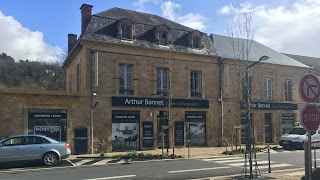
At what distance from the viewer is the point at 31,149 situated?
15.4 m

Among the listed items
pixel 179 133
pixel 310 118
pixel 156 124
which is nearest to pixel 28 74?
pixel 156 124

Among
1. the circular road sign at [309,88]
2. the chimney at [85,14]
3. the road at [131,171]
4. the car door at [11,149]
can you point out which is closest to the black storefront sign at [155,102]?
the chimney at [85,14]

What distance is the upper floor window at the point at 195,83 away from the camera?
25.9 metres

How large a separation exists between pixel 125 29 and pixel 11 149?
38.5ft

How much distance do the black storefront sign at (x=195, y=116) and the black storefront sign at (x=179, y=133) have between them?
0.71 metres

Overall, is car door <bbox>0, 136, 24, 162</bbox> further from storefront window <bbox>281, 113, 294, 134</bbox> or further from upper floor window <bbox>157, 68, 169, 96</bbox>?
storefront window <bbox>281, 113, 294, 134</bbox>

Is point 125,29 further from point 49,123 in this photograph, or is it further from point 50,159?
point 50,159

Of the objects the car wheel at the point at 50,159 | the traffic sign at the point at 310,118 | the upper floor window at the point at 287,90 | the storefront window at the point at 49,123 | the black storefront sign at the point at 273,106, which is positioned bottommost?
the car wheel at the point at 50,159

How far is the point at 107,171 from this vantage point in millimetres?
13617

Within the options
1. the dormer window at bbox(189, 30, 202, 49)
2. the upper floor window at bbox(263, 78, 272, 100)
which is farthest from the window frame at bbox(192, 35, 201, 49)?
the upper floor window at bbox(263, 78, 272, 100)

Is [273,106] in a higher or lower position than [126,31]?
lower

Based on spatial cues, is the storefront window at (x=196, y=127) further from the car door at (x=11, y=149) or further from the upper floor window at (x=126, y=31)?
the car door at (x=11, y=149)

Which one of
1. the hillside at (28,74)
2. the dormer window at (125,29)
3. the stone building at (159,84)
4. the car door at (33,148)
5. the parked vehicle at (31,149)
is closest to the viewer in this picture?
the parked vehicle at (31,149)

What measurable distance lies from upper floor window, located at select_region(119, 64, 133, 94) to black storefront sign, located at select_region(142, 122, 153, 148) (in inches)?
97.3
